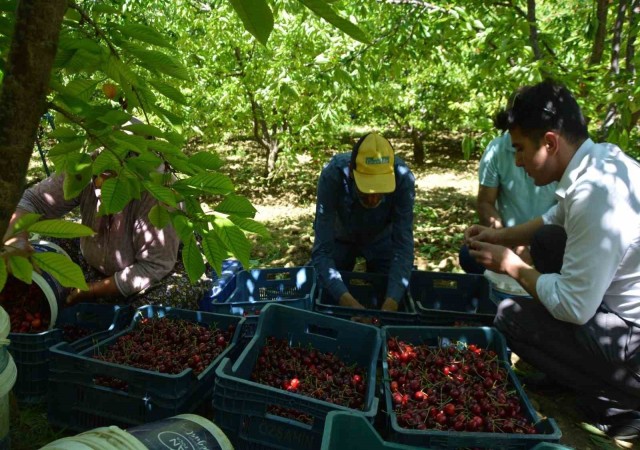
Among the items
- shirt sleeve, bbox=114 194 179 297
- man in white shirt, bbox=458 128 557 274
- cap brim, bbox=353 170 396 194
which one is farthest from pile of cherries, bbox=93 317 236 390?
man in white shirt, bbox=458 128 557 274

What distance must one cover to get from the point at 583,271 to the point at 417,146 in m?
8.37

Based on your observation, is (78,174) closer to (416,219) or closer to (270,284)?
(270,284)

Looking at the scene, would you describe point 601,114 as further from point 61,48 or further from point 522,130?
point 61,48

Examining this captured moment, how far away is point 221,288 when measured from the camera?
310 centimetres

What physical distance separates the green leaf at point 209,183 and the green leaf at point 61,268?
28cm

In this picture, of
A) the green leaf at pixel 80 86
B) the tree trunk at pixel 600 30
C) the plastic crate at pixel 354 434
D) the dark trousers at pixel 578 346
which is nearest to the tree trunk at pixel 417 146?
the tree trunk at pixel 600 30

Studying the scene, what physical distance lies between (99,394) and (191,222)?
136 cm

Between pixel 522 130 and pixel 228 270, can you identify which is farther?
pixel 228 270

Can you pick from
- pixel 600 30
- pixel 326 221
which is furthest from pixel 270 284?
pixel 600 30

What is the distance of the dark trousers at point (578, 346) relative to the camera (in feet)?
7.46

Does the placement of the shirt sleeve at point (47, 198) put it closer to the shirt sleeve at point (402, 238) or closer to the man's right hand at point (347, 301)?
the man's right hand at point (347, 301)

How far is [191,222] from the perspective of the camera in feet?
3.80

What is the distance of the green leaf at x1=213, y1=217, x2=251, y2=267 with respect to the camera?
1.10 meters

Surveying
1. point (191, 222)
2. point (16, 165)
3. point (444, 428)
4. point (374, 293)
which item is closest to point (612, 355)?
point (444, 428)
